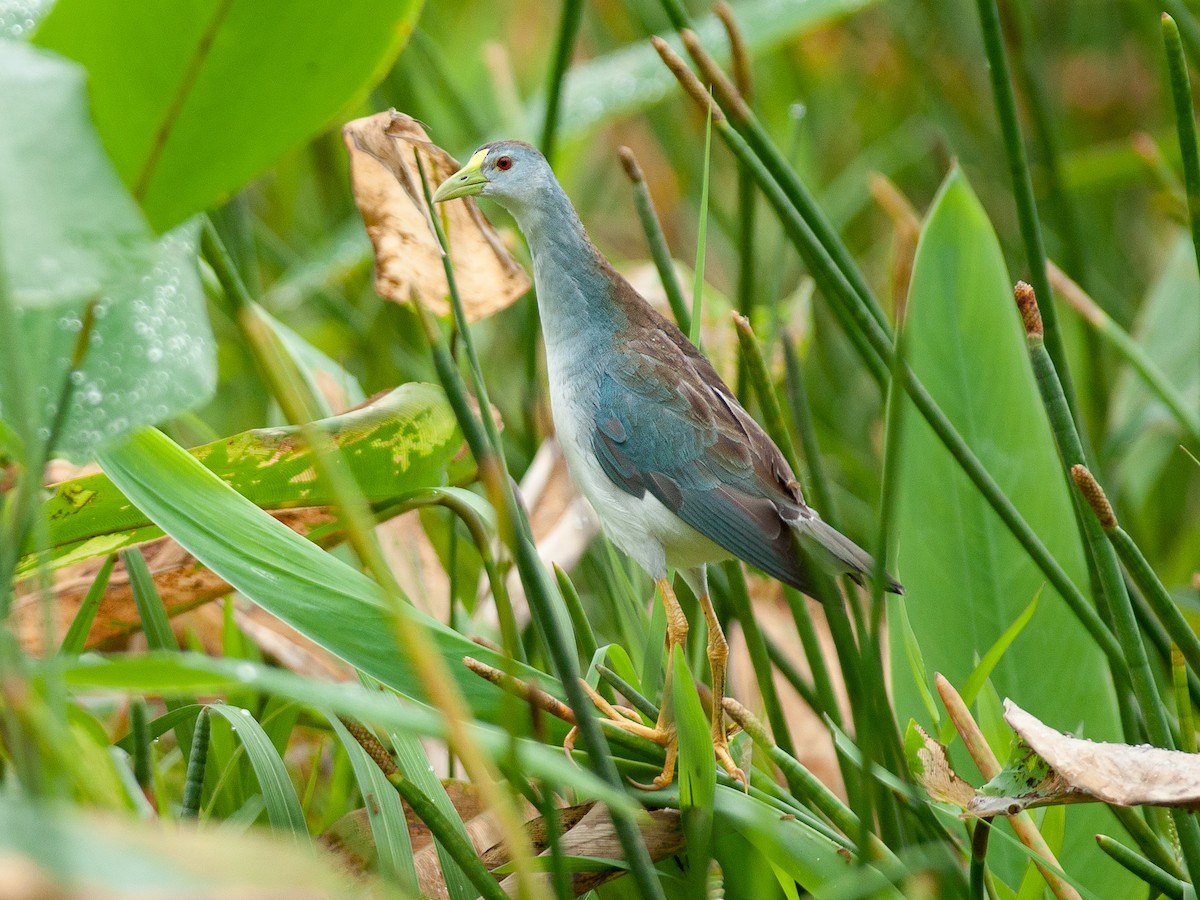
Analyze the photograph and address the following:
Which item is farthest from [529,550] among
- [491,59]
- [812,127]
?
[812,127]

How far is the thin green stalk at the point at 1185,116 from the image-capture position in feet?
2.64

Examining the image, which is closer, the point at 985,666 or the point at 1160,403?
the point at 985,666

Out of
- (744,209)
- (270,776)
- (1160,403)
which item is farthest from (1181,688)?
(1160,403)

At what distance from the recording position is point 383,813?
2.50 feet

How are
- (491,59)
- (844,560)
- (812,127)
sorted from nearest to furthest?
(844,560) < (491,59) < (812,127)

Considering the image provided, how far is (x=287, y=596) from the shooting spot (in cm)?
72

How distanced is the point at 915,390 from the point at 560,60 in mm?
518

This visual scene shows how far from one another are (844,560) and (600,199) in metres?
1.99

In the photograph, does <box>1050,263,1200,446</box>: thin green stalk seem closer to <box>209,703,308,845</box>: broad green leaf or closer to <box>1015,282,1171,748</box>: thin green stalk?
<box>1015,282,1171,748</box>: thin green stalk

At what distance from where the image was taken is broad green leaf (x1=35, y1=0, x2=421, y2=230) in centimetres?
50

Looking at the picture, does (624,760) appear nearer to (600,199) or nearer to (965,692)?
(965,692)

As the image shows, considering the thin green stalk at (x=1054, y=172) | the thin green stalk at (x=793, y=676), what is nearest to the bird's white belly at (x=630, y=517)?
the thin green stalk at (x=793, y=676)

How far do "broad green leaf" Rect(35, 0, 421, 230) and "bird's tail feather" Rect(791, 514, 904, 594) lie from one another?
0.51m

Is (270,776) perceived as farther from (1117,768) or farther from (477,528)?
(1117,768)
